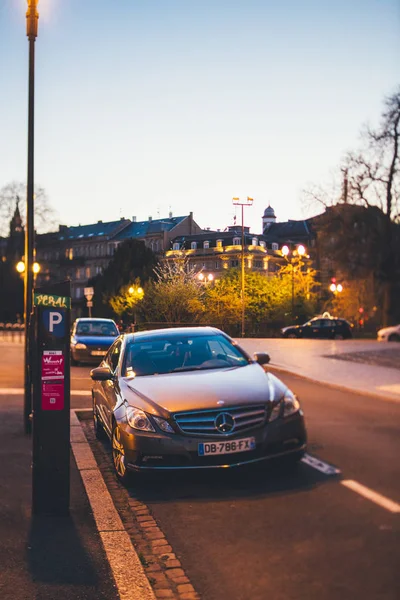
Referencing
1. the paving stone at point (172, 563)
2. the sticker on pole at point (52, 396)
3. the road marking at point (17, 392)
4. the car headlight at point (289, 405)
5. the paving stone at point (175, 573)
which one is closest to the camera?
the paving stone at point (175, 573)

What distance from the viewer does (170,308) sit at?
40625mm

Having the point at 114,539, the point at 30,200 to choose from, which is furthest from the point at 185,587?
the point at 30,200

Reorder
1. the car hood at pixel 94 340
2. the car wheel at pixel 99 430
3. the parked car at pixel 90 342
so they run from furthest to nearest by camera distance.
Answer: the car hood at pixel 94 340 → the parked car at pixel 90 342 → the car wheel at pixel 99 430

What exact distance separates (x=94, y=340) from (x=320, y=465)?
17329mm

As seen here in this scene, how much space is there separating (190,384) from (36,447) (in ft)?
6.46

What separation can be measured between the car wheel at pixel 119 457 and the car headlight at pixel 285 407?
1437mm

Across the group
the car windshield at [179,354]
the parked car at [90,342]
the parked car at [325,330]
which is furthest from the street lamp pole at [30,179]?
the parked car at [325,330]

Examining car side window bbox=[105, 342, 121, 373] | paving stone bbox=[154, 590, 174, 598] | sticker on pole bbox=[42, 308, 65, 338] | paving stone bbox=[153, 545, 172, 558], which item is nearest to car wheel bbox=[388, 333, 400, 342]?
car side window bbox=[105, 342, 121, 373]

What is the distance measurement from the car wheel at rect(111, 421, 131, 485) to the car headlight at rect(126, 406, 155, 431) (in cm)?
26

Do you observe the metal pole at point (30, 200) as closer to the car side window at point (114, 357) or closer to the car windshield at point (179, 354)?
the car side window at point (114, 357)

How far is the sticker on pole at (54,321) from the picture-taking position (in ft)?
21.0

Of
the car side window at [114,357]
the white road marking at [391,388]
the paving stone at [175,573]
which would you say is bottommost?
the white road marking at [391,388]

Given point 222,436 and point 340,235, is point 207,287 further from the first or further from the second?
point 222,436

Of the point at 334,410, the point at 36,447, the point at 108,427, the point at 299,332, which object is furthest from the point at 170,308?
the point at 36,447
